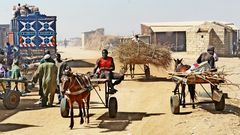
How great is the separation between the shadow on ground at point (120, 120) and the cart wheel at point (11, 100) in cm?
345

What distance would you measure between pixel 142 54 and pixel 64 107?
10433 mm

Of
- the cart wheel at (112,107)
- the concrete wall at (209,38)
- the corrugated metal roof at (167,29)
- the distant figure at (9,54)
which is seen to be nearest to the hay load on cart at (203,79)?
the cart wheel at (112,107)

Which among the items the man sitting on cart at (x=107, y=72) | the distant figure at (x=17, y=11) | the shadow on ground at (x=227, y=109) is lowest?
the shadow on ground at (x=227, y=109)

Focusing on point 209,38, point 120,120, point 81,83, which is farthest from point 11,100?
point 209,38

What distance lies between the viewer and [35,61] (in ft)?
86.0

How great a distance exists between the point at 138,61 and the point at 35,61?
6626 mm

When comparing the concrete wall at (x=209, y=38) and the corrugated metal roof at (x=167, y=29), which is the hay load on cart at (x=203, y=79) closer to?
the concrete wall at (x=209, y=38)

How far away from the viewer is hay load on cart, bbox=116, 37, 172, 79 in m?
22.8

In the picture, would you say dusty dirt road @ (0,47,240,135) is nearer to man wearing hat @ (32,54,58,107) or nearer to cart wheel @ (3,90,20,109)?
cart wheel @ (3,90,20,109)

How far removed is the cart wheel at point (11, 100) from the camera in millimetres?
15328

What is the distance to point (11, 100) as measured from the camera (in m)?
15.4

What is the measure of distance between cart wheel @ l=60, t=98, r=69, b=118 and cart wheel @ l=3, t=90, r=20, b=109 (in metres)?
3.02

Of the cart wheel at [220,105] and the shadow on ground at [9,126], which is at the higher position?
the cart wheel at [220,105]

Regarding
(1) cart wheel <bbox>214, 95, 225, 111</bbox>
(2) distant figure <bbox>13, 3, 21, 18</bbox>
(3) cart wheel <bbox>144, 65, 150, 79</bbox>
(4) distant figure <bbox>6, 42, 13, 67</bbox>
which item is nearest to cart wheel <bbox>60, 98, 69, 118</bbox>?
(1) cart wheel <bbox>214, 95, 225, 111</bbox>
